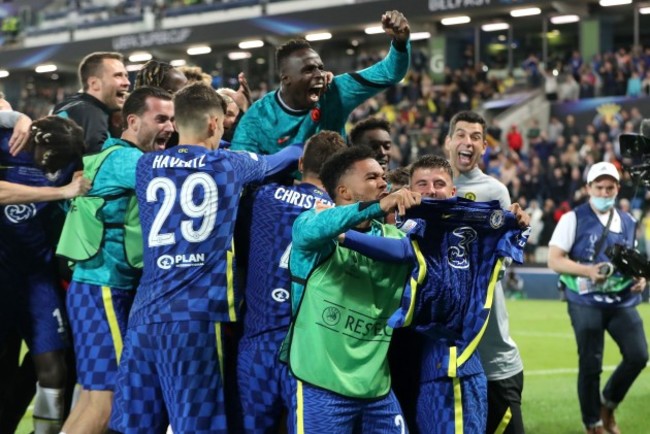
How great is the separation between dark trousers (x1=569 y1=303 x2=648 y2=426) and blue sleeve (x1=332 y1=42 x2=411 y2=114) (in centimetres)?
329

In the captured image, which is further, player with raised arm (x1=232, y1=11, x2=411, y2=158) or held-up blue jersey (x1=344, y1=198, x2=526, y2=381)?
player with raised arm (x1=232, y1=11, x2=411, y2=158)

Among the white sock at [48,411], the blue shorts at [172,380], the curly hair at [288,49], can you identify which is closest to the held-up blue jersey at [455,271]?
the blue shorts at [172,380]

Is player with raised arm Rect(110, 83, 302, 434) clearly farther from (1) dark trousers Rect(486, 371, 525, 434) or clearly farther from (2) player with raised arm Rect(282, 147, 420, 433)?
(1) dark trousers Rect(486, 371, 525, 434)

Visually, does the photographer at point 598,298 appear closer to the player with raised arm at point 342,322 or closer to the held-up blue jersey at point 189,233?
the player with raised arm at point 342,322

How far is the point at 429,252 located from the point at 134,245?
70.3 inches

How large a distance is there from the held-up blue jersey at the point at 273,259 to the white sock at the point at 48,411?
5.67ft

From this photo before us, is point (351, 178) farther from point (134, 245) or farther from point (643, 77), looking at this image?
point (643, 77)

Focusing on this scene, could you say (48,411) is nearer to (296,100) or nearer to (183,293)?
(183,293)

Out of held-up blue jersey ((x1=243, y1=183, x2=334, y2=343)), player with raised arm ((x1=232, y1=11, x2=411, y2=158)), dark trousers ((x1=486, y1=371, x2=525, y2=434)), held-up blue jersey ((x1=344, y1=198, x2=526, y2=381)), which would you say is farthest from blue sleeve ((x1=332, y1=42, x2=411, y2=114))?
dark trousers ((x1=486, y1=371, x2=525, y2=434))

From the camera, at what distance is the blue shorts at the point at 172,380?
5.15 metres

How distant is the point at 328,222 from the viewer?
457 centimetres

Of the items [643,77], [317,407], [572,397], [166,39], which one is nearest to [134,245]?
[317,407]

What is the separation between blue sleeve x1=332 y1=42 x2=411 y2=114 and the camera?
6.30 meters

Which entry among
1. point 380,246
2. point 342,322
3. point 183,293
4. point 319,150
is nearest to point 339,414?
point 342,322
